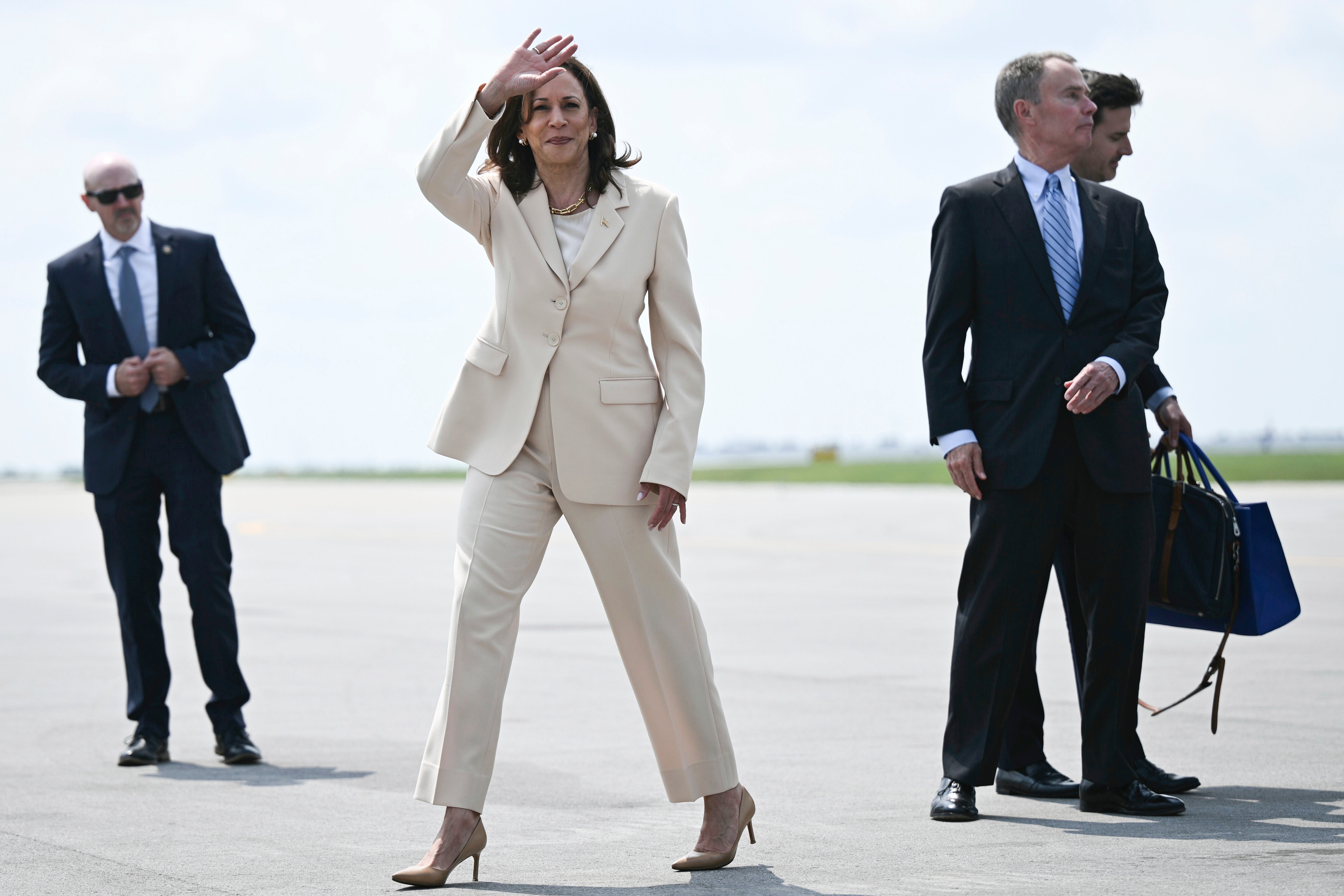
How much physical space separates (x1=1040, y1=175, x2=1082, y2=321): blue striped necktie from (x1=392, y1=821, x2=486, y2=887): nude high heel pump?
248cm

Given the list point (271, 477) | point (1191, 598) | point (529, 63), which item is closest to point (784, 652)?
point (1191, 598)

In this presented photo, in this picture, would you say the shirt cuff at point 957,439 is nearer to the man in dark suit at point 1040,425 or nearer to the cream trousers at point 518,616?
the man in dark suit at point 1040,425

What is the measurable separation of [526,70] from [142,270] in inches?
121

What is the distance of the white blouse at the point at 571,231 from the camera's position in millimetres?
4652

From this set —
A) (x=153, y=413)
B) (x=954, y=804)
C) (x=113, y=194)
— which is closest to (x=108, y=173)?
(x=113, y=194)

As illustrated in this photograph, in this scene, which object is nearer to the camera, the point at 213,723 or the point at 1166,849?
the point at 1166,849

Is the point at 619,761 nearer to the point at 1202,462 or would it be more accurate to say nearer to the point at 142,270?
the point at 1202,462

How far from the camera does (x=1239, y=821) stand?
16.7 feet

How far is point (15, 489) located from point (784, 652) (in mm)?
66081

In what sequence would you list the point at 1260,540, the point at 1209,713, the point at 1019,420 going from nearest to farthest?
the point at 1019,420 → the point at 1260,540 → the point at 1209,713

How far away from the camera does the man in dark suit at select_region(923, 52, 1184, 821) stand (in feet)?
17.3

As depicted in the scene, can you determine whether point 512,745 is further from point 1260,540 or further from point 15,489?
point 15,489

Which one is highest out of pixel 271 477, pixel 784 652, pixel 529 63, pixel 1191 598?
pixel 529 63

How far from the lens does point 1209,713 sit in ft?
24.7
